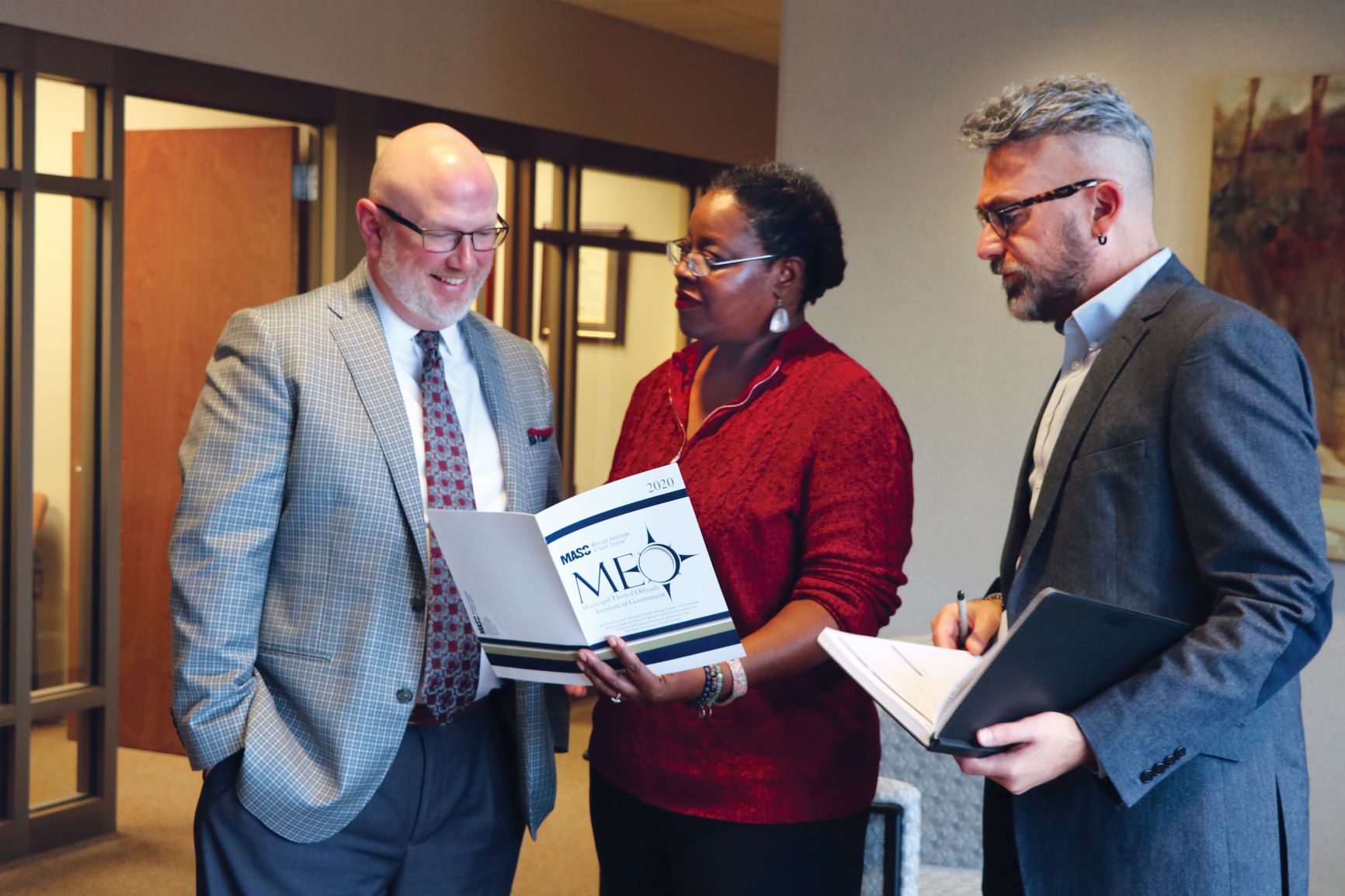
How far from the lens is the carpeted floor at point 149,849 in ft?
12.6

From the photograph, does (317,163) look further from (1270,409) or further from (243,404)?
(1270,409)

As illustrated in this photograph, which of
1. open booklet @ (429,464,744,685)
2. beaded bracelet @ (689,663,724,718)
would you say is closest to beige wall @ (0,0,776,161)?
open booklet @ (429,464,744,685)

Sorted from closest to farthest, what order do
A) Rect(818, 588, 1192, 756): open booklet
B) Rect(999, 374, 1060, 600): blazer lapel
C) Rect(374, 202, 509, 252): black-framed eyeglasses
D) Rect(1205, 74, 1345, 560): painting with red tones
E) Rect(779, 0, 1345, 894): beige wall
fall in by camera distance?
Rect(818, 588, 1192, 756): open booklet
Rect(999, 374, 1060, 600): blazer lapel
Rect(374, 202, 509, 252): black-framed eyeglasses
Rect(1205, 74, 1345, 560): painting with red tones
Rect(779, 0, 1345, 894): beige wall

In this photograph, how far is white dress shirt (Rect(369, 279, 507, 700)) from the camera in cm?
204

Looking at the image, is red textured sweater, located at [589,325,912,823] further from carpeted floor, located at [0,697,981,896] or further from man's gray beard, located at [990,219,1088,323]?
carpeted floor, located at [0,697,981,896]

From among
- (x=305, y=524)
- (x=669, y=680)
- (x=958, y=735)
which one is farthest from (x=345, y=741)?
(x=958, y=735)

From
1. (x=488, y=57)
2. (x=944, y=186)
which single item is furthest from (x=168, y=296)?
(x=944, y=186)

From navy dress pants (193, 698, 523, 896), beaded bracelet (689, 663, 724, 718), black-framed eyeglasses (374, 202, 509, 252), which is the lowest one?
navy dress pants (193, 698, 523, 896)

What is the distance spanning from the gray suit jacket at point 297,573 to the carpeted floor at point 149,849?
7.10 ft

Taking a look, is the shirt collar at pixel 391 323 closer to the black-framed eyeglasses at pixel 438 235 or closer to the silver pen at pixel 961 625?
the black-framed eyeglasses at pixel 438 235

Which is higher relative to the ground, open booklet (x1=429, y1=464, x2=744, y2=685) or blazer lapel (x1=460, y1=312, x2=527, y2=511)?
blazer lapel (x1=460, y1=312, x2=527, y2=511)

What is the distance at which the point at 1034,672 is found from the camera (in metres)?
1.36

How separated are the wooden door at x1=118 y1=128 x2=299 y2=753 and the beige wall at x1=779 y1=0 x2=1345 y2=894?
2.05 metres

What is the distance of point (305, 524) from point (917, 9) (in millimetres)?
2895
